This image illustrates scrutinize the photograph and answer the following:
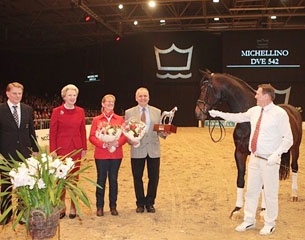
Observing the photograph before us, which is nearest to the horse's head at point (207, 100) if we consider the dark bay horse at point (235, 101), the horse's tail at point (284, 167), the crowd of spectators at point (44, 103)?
the dark bay horse at point (235, 101)

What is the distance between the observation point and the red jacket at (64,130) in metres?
4.23

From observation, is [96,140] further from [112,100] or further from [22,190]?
[22,190]

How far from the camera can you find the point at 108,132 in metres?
4.14

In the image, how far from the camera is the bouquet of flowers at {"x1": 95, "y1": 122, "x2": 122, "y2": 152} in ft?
13.6

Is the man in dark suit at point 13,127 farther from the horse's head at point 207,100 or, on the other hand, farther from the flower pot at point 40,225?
the horse's head at point 207,100

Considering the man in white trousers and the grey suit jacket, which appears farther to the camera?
the grey suit jacket

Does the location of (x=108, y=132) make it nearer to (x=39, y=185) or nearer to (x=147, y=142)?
(x=147, y=142)

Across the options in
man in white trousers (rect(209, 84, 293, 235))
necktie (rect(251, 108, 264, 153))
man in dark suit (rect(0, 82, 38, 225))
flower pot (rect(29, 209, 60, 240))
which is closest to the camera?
flower pot (rect(29, 209, 60, 240))

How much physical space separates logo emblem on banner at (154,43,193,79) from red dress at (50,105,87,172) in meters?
16.0

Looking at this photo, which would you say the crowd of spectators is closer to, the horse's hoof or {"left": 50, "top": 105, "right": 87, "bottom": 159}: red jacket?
{"left": 50, "top": 105, "right": 87, "bottom": 159}: red jacket

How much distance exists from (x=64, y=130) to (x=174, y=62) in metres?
16.2

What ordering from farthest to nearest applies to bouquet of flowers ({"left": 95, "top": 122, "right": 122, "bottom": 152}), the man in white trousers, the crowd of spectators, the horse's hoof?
the crowd of spectators < the horse's hoof < bouquet of flowers ({"left": 95, "top": 122, "right": 122, "bottom": 152}) < the man in white trousers

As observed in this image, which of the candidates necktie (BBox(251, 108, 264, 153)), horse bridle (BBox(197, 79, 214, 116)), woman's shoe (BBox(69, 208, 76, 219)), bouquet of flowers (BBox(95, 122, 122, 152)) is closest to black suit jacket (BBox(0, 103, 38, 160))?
bouquet of flowers (BBox(95, 122, 122, 152))

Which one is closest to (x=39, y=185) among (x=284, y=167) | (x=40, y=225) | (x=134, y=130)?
(x=40, y=225)
